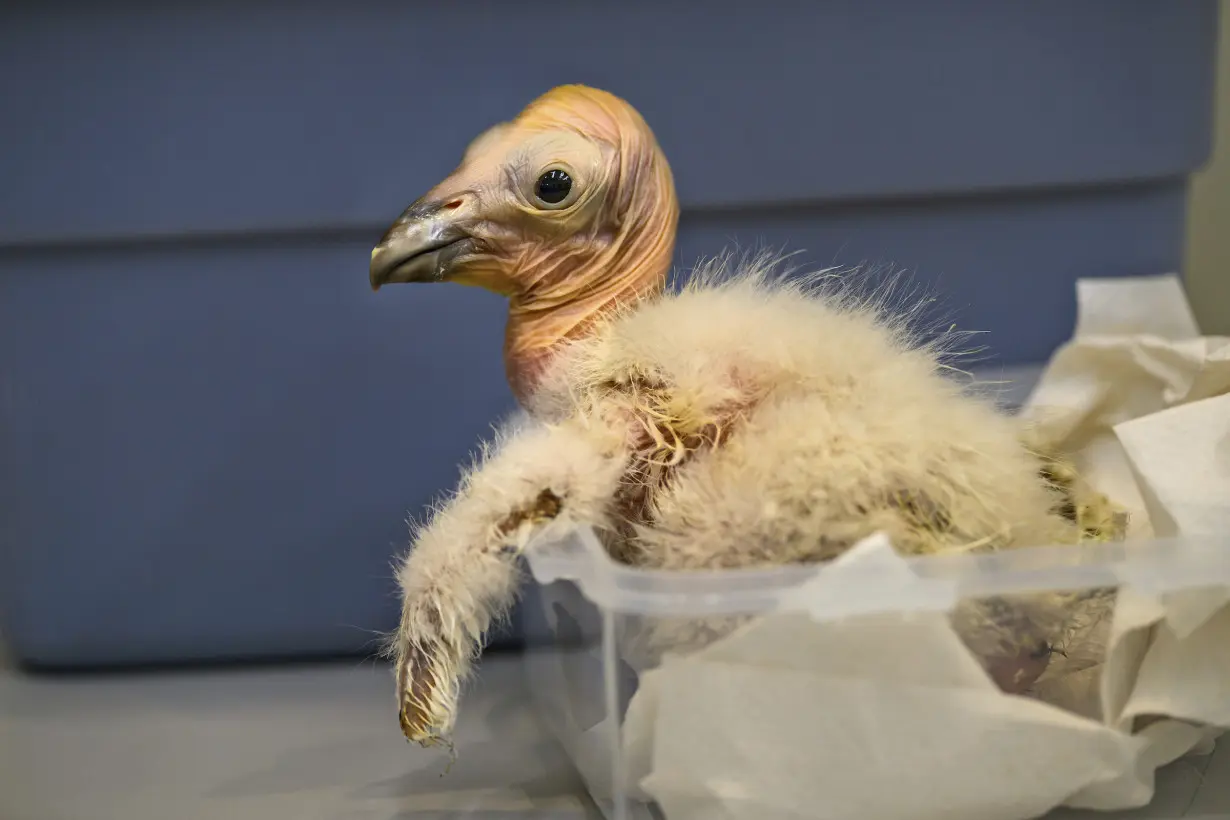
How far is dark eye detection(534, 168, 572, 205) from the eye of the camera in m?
0.54

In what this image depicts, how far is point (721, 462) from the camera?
1.46 ft

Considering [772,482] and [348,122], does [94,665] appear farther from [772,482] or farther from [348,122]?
[772,482]

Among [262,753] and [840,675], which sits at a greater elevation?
[840,675]

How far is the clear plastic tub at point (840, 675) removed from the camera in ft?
1.31

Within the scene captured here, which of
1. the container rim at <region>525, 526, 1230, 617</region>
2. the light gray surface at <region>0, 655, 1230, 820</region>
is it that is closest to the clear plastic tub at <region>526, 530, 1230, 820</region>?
the container rim at <region>525, 526, 1230, 617</region>

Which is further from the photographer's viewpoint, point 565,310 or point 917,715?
point 565,310

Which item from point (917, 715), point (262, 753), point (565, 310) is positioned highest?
point (565, 310)

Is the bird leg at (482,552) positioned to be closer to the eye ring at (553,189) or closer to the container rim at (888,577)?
the container rim at (888,577)

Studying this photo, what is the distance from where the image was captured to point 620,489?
471 millimetres

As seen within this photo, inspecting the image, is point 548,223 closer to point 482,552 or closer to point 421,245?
point 421,245

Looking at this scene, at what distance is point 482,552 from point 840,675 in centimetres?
16

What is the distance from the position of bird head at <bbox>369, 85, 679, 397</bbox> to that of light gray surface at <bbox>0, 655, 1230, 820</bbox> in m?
0.23

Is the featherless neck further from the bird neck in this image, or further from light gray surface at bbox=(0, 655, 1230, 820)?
light gray surface at bbox=(0, 655, 1230, 820)

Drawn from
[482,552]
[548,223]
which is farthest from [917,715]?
[548,223]
